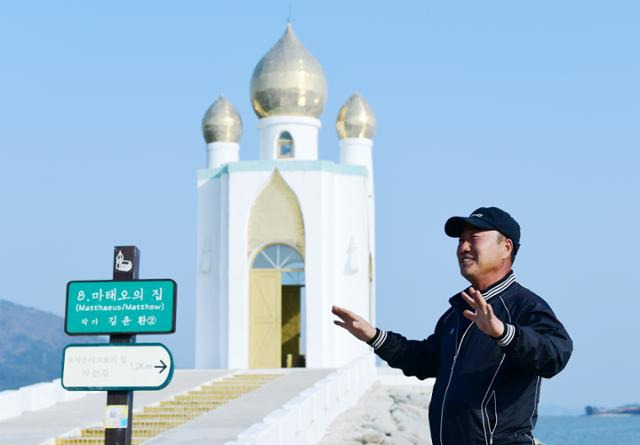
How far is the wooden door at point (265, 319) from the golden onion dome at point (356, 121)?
290 inches


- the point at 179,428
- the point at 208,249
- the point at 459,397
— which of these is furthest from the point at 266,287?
the point at 459,397

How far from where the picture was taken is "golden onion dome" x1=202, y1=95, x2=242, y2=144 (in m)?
28.4

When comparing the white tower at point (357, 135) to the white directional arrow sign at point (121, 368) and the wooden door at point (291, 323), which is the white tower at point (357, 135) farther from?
the white directional arrow sign at point (121, 368)

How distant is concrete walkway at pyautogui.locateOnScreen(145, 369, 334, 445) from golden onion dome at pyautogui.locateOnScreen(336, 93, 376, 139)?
11.0 m

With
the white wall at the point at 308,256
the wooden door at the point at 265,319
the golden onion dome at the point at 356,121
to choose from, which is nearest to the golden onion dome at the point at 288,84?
the white wall at the point at 308,256

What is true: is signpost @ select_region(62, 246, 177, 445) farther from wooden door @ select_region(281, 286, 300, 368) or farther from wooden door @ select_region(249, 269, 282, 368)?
wooden door @ select_region(281, 286, 300, 368)

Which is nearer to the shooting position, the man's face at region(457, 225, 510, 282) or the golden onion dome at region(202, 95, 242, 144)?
the man's face at region(457, 225, 510, 282)

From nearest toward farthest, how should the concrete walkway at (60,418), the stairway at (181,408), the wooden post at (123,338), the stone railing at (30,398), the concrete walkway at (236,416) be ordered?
1. the wooden post at (123,338)
2. the concrete walkway at (236,416)
3. the concrete walkway at (60,418)
4. the stairway at (181,408)
5. the stone railing at (30,398)

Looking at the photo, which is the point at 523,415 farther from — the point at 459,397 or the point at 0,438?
the point at 0,438

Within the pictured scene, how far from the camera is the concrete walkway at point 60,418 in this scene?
1148 centimetres

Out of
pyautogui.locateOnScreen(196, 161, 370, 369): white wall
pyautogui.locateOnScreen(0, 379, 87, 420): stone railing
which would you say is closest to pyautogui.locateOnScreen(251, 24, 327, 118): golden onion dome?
pyautogui.locateOnScreen(196, 161, 370, 369): white wall

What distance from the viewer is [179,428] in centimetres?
1207

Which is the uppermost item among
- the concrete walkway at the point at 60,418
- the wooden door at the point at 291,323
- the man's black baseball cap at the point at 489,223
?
the wooden door at the point at 291,323

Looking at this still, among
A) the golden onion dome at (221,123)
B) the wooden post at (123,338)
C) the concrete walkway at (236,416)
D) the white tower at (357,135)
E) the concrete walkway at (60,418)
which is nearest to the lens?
the wooden post at (123,338)
